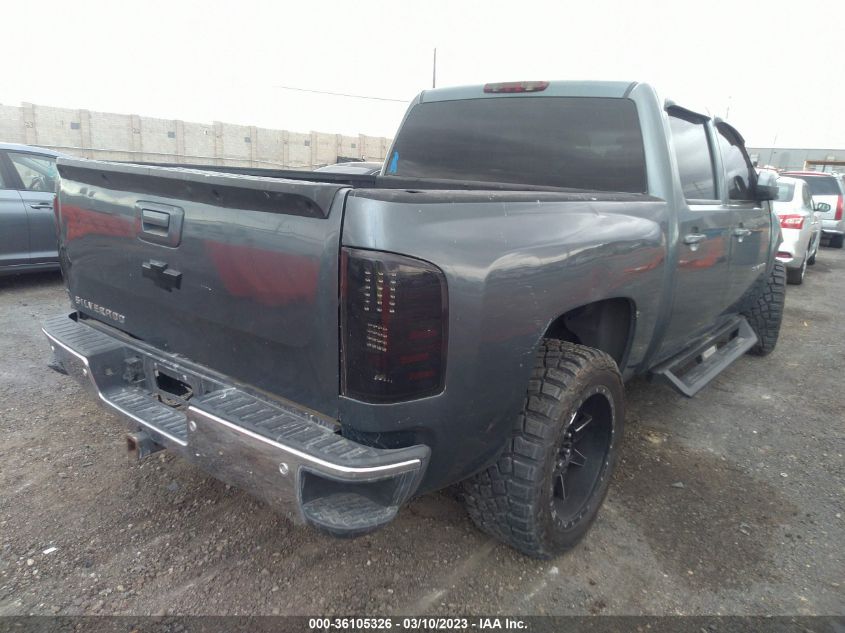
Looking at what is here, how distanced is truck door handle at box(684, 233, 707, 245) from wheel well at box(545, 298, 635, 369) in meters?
0.60

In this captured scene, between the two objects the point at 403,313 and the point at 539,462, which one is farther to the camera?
the point at 539,462

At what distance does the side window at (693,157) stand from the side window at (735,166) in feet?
0.88

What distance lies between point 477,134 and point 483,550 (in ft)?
7.52

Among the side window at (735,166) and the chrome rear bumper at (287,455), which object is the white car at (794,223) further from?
the chrome rear bumper at (287,455)

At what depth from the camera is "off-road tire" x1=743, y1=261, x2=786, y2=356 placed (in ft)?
17.2

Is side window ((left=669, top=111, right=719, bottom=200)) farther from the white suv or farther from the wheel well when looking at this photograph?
the white suv

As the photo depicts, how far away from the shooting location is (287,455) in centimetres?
175

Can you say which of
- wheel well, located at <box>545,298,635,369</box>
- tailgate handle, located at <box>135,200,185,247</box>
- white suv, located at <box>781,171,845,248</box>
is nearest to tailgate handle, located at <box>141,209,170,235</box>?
tailgate handle, located at <box>135,200,185,247</box>

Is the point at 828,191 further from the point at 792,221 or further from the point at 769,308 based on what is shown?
the point at 769,308

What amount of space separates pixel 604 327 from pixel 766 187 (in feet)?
6.67

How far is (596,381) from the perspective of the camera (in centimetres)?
243

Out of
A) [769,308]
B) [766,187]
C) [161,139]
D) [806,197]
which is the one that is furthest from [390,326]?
[161,139]

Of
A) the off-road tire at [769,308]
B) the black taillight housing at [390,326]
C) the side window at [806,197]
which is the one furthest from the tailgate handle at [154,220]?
the side window at [806,197]

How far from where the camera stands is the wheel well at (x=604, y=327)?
8.85ft
